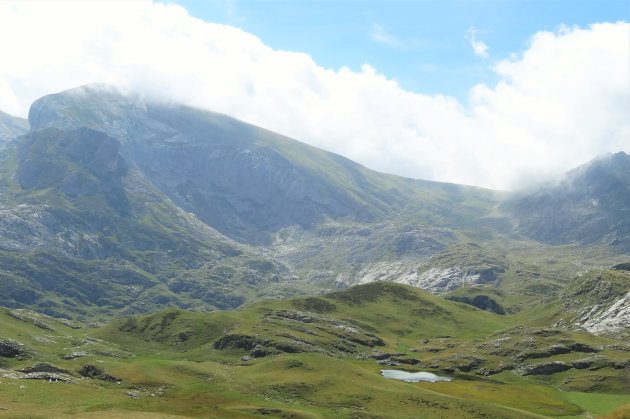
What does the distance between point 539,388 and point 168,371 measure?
118 meters

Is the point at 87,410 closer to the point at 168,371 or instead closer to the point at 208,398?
the point at 208,398

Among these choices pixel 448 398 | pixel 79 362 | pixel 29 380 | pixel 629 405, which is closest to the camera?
pixel 629 405

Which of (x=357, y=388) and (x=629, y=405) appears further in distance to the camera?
(x=357, y=388)

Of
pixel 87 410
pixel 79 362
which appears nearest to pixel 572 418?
pixel 87 410

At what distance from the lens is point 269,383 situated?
5546 inches

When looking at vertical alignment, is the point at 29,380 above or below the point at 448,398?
below

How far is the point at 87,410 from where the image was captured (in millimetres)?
97938

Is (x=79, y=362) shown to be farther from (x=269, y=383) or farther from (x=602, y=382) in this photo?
(x=602, y=382)

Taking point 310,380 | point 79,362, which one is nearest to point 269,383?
point 310,380

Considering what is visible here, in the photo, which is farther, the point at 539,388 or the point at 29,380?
the point at 539,388

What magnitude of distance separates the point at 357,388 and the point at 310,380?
1234 centimetres

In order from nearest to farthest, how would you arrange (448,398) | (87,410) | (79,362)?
(87,410) → (448,398) → (79,362)

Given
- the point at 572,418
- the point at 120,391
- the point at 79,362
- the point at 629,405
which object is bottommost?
the point at 79,362

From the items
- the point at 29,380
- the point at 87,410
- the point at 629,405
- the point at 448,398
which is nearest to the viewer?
the point at 629,405
